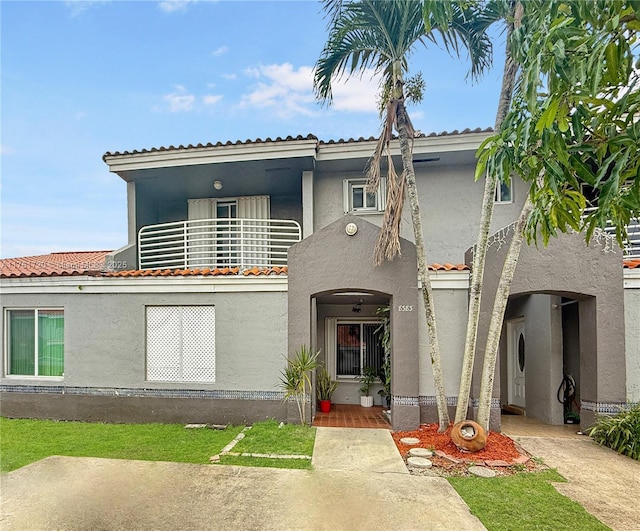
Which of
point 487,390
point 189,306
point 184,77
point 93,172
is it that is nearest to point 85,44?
point 184,77

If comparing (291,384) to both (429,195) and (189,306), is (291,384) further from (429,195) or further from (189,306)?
(429,195)

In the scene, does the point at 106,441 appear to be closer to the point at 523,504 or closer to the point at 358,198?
the point at 523,504

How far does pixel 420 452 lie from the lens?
834 centimetres

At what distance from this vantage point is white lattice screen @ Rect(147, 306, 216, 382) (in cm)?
1090

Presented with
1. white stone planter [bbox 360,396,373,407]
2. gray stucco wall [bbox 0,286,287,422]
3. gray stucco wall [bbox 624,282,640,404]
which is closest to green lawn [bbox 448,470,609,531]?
gray stucco wall [bbox 624,282,640,404]

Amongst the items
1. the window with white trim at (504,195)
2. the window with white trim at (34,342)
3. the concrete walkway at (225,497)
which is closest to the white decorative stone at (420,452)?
the concrete walkway at (225,497)

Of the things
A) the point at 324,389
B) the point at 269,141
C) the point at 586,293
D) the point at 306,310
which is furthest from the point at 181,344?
the point at 586,293

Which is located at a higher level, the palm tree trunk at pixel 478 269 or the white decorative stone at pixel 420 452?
the palm tree trunk at pixel 478 269

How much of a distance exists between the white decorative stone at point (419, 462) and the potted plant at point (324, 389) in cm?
451

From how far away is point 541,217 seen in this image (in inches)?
168

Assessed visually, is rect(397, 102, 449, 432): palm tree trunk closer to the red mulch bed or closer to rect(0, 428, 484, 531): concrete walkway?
the red mulch bed

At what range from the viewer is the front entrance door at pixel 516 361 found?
13183 millimetres

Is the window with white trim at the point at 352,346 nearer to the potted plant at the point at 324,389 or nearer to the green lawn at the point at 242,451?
the potted plant at the point at 324,389

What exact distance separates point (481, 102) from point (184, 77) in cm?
1027
